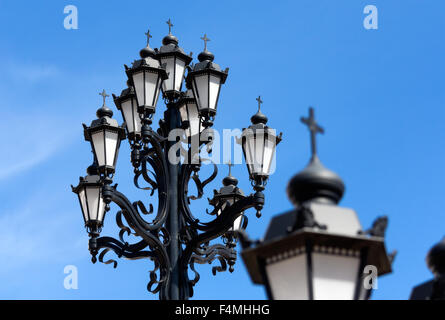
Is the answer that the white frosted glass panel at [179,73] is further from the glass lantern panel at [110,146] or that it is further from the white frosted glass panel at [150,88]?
the glass lantern panel at [110,146]

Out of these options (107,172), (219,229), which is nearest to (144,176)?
(107,172)

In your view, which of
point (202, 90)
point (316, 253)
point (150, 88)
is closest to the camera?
point (316, 253)

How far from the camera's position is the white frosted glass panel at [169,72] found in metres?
9.73

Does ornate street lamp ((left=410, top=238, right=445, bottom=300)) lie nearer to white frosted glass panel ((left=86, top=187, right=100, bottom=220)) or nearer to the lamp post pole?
the lamp post pole

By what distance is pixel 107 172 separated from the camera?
9.30 m

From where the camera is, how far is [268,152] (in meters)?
A: 9.17

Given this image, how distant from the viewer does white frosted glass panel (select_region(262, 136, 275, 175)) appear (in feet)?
29.7

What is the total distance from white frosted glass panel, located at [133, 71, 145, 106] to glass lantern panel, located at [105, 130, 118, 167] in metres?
0.74

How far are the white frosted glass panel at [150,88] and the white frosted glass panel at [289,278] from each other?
200 inches

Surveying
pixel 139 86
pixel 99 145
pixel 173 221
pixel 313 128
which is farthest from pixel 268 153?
pixel 313 128

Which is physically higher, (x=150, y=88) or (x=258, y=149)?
(x=150, y=88)

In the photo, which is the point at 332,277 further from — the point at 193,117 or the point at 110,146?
the point at 193,117

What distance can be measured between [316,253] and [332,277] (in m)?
0.14
